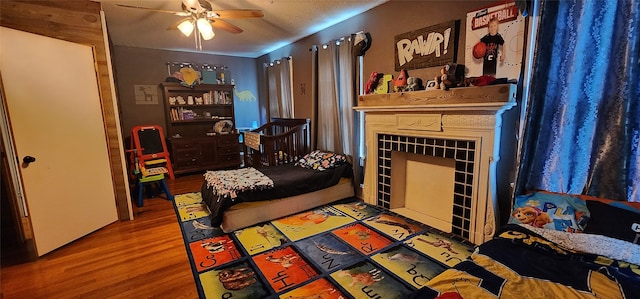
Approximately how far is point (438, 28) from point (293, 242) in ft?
7.78

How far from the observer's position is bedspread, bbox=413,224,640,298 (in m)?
1.25

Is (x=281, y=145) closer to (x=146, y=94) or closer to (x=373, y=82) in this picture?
(x=373, y=82)

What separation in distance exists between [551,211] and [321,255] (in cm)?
165

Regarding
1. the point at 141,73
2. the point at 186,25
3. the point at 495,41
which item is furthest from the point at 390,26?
the point at 141,73

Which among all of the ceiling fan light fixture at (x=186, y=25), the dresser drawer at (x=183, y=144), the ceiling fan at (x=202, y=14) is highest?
the ceiling fan at (x=202, y=14)

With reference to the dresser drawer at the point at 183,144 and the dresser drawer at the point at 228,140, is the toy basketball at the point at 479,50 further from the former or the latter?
the dresser drawer at the point at 183,144

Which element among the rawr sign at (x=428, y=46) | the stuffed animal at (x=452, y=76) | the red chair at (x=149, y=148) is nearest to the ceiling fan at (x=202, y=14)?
→ the rawr sign at (x=428, y=46)

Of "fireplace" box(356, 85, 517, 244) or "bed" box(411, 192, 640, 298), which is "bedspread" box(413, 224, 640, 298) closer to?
"bed" box(411, 192, 640, 298)

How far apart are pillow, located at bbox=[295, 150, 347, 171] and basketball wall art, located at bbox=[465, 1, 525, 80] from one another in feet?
5.66

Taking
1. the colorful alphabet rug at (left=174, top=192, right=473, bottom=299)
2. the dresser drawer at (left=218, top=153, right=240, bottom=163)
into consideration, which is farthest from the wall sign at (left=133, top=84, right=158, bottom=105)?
the colorful alphabet rug at (left=174, top=192, right=473, bottom=299)

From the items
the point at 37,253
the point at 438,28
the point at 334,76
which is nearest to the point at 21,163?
the point at 37,253

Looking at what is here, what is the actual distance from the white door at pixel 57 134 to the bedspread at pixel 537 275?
303 cm

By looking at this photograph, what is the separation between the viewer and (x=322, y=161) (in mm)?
3520

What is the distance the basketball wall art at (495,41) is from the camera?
6.68 ft
